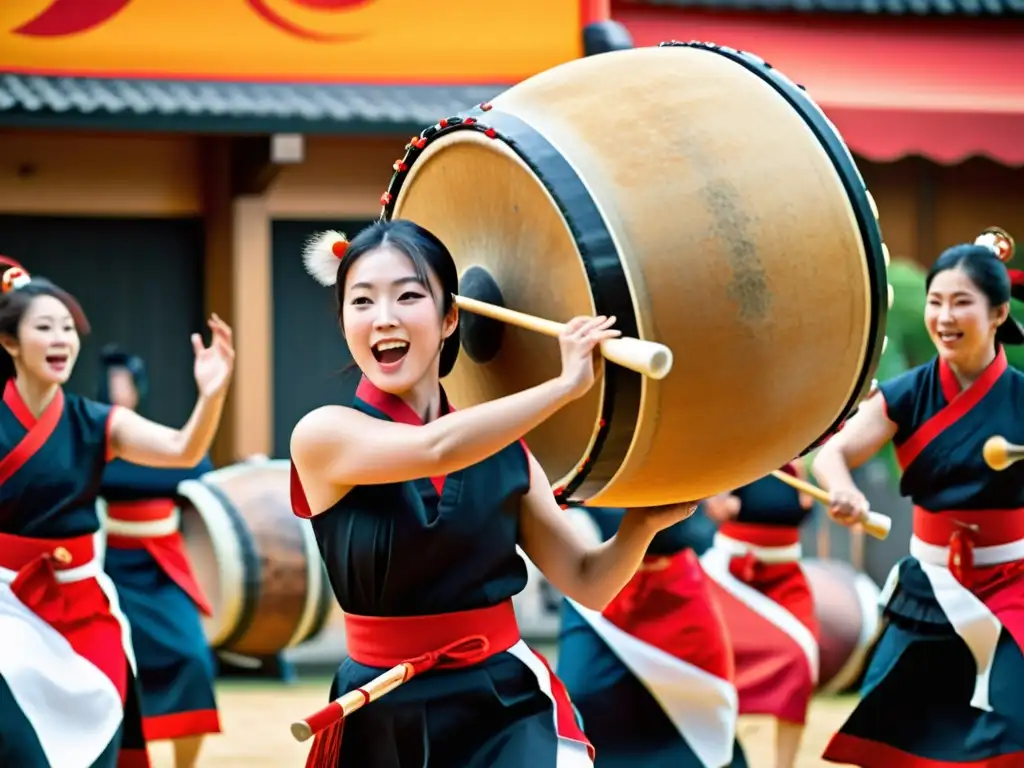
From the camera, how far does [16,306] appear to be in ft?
14.1

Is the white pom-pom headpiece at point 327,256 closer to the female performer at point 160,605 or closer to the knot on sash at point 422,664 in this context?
the knot on sash at point 422,664

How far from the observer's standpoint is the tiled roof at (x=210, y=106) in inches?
305

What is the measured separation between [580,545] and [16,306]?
2.15 m

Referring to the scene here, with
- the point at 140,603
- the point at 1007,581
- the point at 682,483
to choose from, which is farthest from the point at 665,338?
the point at 140,603

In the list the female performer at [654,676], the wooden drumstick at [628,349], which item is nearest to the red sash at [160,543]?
the female performer at [654,676]

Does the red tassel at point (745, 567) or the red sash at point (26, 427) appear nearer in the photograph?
the red sash at point (26, 427)

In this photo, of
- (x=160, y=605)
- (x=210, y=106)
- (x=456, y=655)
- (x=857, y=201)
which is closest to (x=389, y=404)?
(x=456, y=655)

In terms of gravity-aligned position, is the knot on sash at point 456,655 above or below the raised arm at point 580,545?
below

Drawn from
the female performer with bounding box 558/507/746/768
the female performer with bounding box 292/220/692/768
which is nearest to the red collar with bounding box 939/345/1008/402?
the female performer with bounding box 558/507/746/768

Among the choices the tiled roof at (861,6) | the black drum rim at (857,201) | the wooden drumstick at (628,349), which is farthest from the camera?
the tiled roof at (861,6)

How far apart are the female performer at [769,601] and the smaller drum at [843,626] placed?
51.3 inches

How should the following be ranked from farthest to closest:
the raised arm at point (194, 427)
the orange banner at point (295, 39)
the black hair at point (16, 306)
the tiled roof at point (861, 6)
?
the tiled roof at point (861, 6)
the orange banner at point (295, 39)
the black hair at point (16, 306)
the raised arm at point (194, 427)

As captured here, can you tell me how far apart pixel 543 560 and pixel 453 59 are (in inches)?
255

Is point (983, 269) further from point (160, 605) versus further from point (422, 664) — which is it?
point (160, 605)
